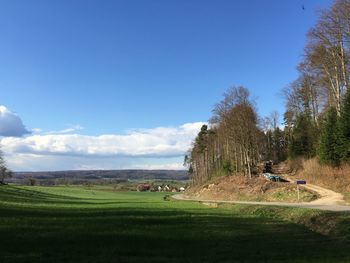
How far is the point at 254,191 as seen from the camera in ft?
241

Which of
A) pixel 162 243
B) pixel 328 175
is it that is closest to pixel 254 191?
pixel 328 175

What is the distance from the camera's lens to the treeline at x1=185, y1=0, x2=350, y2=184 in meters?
61.0

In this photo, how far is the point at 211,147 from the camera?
13162 centimetres

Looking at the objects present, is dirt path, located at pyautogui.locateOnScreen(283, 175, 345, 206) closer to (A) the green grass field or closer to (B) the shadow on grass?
(A) the green grass field

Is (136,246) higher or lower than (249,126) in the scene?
lower

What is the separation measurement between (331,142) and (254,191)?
1443 cm

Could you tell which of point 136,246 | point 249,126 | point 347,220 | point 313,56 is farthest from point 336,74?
point 136,246

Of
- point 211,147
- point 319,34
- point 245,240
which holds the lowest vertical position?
point 245,240

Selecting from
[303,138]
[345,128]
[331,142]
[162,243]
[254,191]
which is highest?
[303,138]

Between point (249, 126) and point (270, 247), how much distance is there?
69.7 meters

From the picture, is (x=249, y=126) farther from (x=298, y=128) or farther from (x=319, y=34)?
(x=319, y=34)

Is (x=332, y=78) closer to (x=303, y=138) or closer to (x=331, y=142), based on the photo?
(x=331, y=142)

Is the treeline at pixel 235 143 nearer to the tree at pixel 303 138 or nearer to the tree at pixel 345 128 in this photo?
the tree at pixel 303 138

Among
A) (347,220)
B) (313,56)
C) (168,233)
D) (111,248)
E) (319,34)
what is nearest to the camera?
(111,248)
